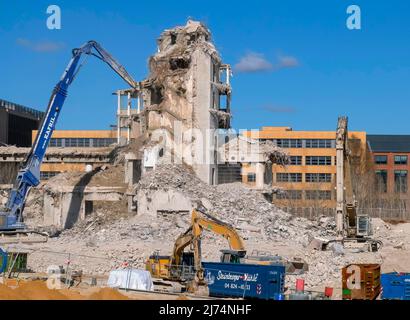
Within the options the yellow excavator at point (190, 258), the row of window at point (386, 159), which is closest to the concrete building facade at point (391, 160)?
the row of window at point (386, 159)

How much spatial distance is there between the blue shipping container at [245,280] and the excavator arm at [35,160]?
18.7 meters

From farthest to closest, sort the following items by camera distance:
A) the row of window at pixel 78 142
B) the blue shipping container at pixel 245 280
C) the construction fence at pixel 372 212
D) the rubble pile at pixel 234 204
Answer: the row of window at pixel 78 142 < the construction fence at pixel 372 212 < the rubble pile at pixel 234 204 < the blue shipping container at pixel 245 280

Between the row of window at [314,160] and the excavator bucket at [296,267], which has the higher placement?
the row of window at [314,160]

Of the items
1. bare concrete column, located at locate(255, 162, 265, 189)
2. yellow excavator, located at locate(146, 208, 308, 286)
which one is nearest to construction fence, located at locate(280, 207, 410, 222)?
bare concrete column, located at locate(255, 162, 265, 189)

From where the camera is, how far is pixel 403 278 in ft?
80.1

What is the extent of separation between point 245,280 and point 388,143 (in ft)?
189

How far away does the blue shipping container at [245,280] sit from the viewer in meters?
24.7

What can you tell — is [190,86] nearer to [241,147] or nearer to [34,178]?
[241,147]

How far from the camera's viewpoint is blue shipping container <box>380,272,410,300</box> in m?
24.3

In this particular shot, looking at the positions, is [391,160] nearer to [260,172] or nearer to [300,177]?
[300,177]

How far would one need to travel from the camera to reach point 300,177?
7500 centimetres

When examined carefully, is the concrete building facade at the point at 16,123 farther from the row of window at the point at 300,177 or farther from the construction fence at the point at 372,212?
the construction fence at the point at 372,212

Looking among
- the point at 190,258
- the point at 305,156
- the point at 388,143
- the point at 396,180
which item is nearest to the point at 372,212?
the point at 305,156
